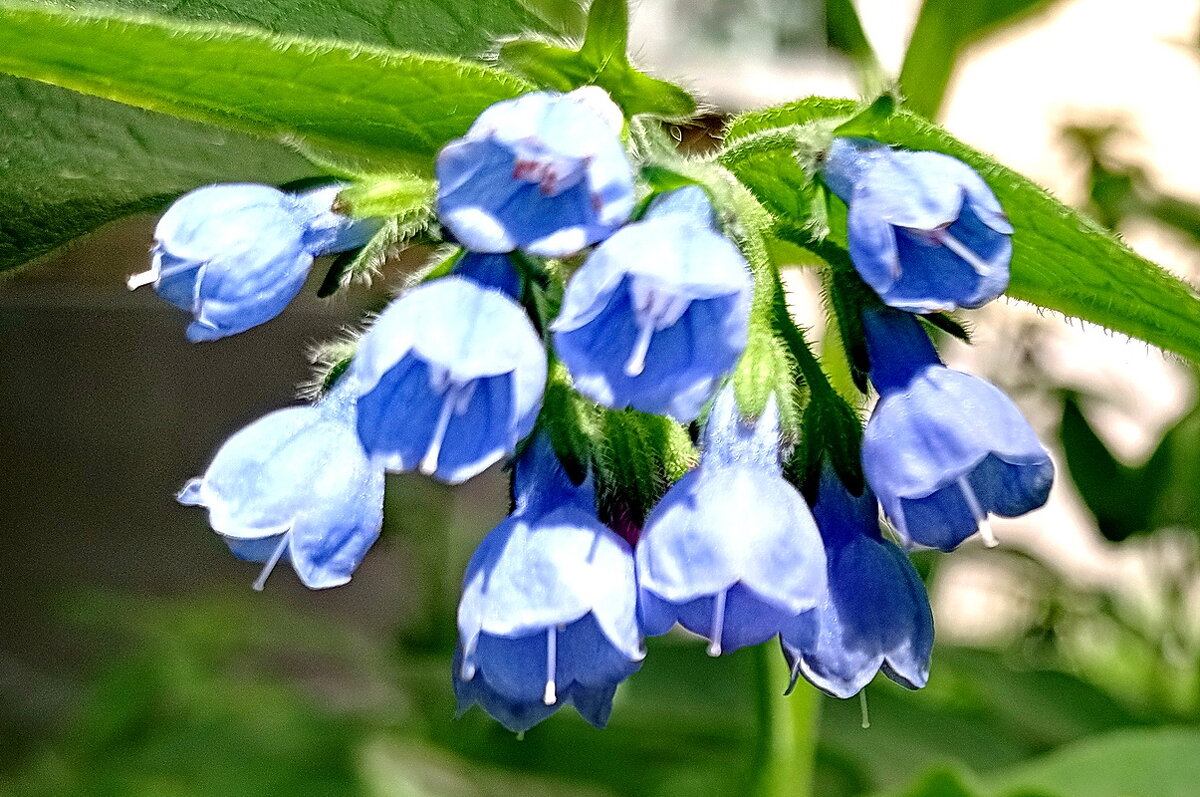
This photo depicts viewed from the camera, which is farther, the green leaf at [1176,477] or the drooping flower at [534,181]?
the green leaf at [1176,477]

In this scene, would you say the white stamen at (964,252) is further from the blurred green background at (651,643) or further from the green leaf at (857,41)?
the green leaf at (857,41)

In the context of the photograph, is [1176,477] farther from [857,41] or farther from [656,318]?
[656,318]

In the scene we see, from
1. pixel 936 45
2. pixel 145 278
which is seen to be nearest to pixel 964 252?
pixel 145 278

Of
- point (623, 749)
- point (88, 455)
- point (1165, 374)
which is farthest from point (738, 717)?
point (1165, 374)

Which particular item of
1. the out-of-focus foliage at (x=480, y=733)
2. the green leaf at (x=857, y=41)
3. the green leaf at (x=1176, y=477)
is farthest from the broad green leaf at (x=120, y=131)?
the green leaf at (x=1176, y=477)

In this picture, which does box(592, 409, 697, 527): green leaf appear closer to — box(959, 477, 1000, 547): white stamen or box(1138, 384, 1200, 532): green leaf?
box(959, 477, 1000, 547): white stamen

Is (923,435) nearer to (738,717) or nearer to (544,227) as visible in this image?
(544,227)
